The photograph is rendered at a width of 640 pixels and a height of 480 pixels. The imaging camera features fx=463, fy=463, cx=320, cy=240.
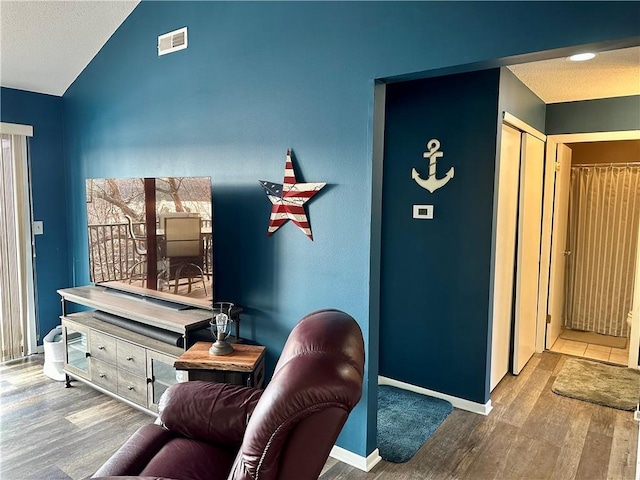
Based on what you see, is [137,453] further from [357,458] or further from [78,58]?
[78,58]

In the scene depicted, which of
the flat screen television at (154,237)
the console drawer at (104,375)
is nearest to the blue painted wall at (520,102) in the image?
the flat screen television at (154,237)

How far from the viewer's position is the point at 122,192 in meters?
3.38

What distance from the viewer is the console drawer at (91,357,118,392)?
321cm

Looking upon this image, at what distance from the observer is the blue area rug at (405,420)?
2.70 meters

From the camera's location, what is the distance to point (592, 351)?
448cm

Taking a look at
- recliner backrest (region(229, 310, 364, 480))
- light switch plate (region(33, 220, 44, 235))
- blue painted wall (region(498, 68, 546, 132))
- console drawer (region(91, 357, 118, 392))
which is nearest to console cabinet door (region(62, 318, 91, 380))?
console drawer (region(91, 357, 118, 392))

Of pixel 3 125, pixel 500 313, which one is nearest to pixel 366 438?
pixel 500 313

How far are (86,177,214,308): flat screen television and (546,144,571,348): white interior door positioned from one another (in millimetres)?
3351

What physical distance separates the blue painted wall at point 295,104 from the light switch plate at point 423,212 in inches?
19.0

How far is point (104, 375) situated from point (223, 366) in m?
1.26

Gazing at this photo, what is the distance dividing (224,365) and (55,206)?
2.82 metres

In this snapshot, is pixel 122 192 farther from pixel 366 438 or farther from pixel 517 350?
pixel 517 350

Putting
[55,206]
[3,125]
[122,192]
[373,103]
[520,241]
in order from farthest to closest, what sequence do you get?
1. [55,206]
2. [3,125]
3. [520,241]
4. [122,192]
5. [373,103]

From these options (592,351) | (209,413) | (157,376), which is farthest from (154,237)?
(592,351)
